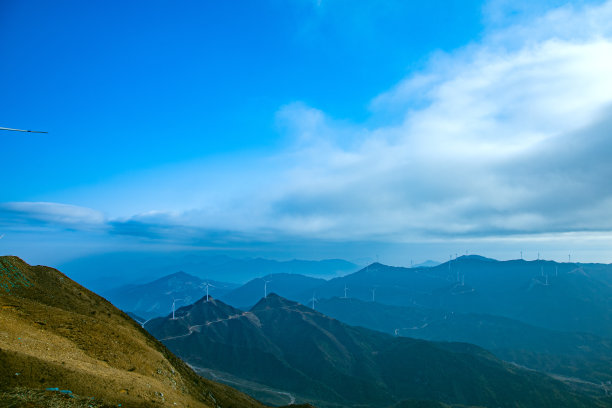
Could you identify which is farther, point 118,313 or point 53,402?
point 118,313

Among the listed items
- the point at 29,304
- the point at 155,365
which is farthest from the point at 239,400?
the point at 29,304

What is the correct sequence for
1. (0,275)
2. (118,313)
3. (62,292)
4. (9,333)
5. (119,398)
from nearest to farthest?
1. (119,398)
2. (9,333)
3. (0,275)
4. (62,292)
5. (118,313)

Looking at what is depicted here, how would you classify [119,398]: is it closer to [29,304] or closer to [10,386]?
[10,386]

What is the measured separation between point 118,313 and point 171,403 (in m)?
54.1

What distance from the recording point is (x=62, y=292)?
3489 inches

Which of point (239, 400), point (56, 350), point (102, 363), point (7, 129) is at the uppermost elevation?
point (7, 129)

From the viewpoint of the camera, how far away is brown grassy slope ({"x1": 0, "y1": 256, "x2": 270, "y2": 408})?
3972cm

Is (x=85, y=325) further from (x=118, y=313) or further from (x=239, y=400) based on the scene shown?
(x=239, y=400)

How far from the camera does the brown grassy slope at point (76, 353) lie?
1564 inches

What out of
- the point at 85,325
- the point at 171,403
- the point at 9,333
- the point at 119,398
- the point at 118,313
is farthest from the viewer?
the point at 118,313

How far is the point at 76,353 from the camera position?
52.0m

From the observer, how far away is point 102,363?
53.6 m

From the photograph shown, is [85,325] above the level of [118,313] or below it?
above

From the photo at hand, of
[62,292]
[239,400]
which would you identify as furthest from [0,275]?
[239,400]
